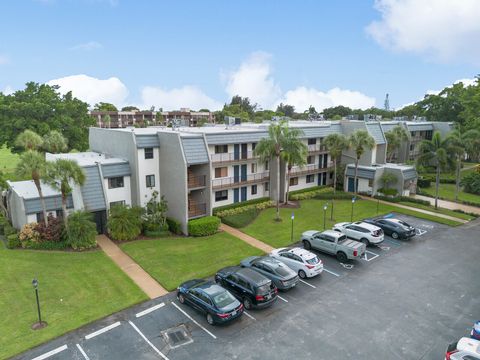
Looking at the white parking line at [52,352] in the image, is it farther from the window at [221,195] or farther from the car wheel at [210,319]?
the window at [221,195]

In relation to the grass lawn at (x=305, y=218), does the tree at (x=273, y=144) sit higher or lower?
higher

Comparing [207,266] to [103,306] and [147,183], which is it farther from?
[147,183]

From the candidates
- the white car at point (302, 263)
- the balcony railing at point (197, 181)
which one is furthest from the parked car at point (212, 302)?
the balcony railing at point (197, 181)

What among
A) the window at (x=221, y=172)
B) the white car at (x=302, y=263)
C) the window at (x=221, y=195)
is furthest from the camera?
the window at (x=221, y=195)

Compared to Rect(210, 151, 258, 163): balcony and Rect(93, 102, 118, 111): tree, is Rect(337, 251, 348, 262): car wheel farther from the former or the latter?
Rect(93, 102, 118, 111): tree

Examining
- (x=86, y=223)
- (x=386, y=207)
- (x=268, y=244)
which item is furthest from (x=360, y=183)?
(x=86, y=223)

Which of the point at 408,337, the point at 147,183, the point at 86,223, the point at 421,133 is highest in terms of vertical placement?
the point at 421,133
